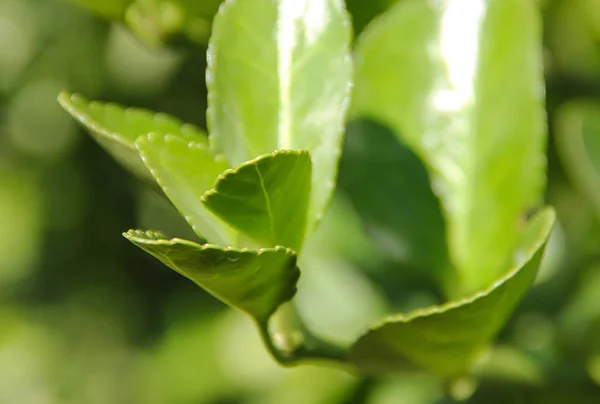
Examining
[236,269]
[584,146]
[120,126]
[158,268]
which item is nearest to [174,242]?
[236,269]

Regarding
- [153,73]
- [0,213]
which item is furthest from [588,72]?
[0,213]

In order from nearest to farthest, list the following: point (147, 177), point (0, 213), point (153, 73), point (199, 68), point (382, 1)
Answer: point (147, 177)
point (382, 1)
point (199, 68)
point (153, 73)
point (0, 213)

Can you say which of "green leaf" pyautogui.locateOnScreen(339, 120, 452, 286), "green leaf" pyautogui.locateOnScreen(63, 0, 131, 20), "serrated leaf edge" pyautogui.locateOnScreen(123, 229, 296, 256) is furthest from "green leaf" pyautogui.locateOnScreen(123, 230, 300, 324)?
"green leaf" pyautogui.locateOnScreen(63, 0, 131, 20)

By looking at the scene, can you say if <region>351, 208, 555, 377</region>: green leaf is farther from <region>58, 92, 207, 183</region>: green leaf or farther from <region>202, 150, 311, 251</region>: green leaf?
<region>58, 92, 207, 183</region>: green leaf

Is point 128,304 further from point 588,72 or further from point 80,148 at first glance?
point 588,72

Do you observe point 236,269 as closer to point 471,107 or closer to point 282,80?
point 282,80

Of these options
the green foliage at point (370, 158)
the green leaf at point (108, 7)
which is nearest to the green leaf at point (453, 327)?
the green foliage at point (370, 158)

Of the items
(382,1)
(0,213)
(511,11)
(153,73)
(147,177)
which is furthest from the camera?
(0,213)

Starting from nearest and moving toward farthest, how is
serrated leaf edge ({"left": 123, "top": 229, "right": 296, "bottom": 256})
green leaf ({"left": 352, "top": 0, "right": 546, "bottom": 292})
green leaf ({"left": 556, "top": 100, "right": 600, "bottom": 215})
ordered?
serrated leaf edge ({"left": 123, "top": 229, "right": 296, "bottom": 256})
green leaf ({"left": 352, "top": 0, "right": 546, "bottom": 292})
green leaf ({"left": 556, "top": 100, "right": 600, "bottom": 215})
